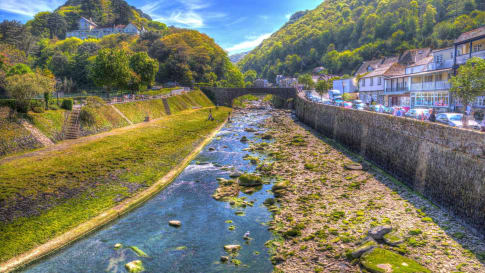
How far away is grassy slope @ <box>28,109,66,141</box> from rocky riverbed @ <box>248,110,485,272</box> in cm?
2912

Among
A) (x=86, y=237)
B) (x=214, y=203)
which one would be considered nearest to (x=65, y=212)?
(x=86, y=237)

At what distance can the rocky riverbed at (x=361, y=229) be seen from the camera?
14844mm

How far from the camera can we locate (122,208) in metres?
21.9

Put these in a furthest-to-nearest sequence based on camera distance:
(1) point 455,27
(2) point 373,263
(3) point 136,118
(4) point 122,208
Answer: (1) point 455,27 → (3) point 136,118 → (4) point 122,208 → (2) point 373,263

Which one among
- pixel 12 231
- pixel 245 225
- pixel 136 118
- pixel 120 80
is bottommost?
pixel 245 225

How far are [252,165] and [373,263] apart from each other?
22.9 m

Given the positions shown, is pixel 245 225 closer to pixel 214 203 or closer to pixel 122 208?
pixel 214 203

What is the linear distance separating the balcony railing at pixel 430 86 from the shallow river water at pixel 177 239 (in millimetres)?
39169

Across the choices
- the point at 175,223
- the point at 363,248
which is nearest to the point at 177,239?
the point at 175,223

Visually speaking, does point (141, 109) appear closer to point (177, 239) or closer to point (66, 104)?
point (66, 104)

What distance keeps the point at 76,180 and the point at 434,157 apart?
29949 millimetres

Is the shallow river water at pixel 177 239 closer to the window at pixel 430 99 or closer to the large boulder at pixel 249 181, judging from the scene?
the large boulder at pixel 249 181

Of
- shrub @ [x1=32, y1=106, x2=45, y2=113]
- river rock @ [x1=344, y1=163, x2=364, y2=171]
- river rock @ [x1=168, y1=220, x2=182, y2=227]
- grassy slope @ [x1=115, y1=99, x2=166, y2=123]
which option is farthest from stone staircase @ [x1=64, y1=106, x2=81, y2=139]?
river rock @ [x1=344, y1=163, x2=364, y2=171]

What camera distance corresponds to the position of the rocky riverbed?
14844mm
